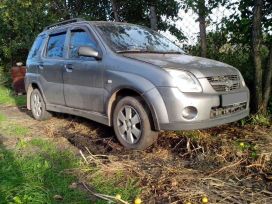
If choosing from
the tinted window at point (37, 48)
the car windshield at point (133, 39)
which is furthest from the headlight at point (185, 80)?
the tinted window at point (37, 48)

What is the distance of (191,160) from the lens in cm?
452

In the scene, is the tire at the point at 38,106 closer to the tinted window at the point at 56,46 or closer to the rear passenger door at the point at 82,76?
the tinted window at the point at 56,46

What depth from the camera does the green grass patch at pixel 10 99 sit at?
10453 millimetres

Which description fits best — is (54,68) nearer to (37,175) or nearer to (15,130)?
(15,130)

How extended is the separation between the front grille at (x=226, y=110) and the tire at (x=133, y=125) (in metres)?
0.77

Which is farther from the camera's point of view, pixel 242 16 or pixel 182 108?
pixel 242 16

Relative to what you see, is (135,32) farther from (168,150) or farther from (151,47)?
(168,150)

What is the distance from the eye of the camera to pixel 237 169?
4172 mm

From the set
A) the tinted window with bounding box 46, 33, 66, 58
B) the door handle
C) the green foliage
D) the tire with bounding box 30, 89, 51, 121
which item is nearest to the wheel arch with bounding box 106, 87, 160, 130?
the door handle

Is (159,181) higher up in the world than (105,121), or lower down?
lower down

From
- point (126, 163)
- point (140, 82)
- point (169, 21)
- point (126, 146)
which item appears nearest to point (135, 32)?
point (140, 82)

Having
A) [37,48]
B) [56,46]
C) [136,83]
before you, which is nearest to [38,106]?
[37,48]

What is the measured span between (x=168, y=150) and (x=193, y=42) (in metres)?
4.21

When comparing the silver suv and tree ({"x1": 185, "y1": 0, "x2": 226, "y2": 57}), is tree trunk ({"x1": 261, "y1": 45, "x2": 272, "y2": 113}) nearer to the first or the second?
the silver suv
